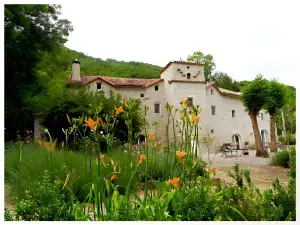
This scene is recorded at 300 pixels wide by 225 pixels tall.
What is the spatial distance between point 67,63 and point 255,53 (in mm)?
2374

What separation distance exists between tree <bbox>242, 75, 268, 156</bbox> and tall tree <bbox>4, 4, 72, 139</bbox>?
2414mm

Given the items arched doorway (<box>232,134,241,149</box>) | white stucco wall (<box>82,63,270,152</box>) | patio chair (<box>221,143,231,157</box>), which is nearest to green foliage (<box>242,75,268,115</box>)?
white stucco wall (<box>82,63,270,152</box>)

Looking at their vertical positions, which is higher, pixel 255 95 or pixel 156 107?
pixel 255 95

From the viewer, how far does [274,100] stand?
153 inches


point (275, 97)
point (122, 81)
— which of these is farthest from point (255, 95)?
point (122, 81)

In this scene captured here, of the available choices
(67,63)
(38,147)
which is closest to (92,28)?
(67,63)

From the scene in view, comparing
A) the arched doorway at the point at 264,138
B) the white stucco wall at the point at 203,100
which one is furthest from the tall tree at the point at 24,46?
the arched doorway at the point at 264,138

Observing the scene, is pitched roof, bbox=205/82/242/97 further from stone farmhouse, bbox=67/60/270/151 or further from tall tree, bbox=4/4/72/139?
tall tree, bbox=4/4/72/139

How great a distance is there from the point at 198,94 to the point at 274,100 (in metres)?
1.01

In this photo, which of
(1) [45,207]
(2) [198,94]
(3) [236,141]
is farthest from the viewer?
(3) [236,141]

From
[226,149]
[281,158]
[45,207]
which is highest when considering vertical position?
[226,149]

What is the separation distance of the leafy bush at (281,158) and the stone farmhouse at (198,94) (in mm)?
250

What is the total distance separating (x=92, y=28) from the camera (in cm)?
388

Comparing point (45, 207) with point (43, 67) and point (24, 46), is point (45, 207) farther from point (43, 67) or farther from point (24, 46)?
point (24, 46)
